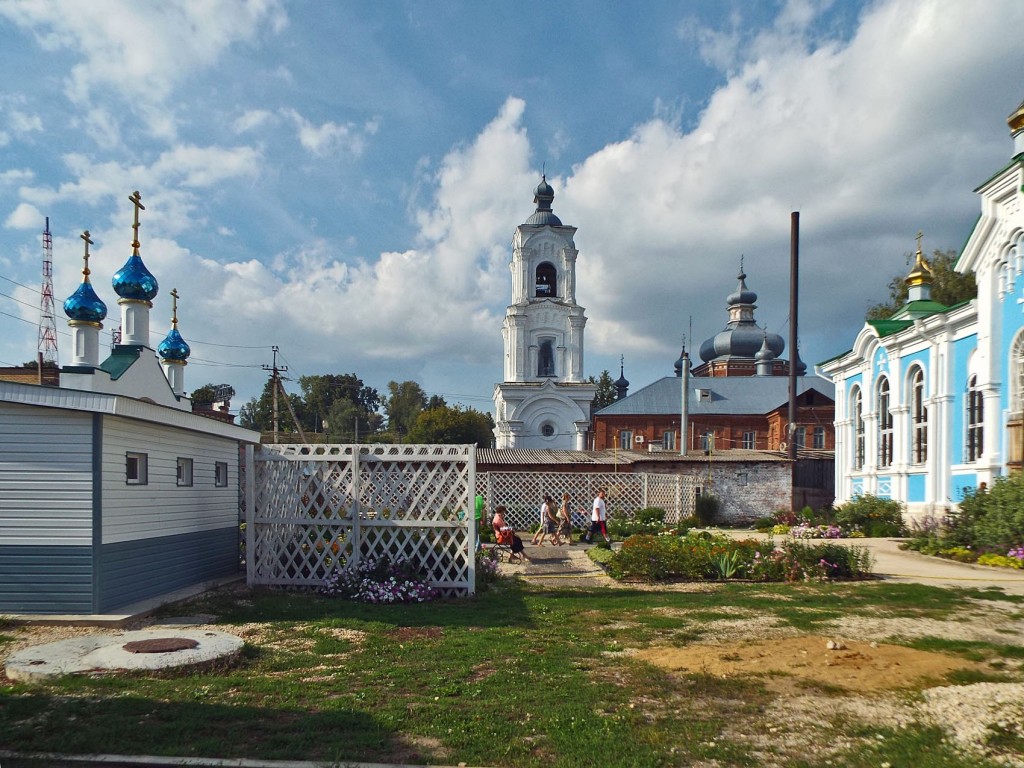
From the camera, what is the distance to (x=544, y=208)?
49.5 m

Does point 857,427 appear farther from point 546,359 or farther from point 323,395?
point 323,395

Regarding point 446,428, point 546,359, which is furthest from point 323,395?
point 546,359

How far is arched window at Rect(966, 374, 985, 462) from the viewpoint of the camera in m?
18.4

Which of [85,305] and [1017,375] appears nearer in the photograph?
[85,305]

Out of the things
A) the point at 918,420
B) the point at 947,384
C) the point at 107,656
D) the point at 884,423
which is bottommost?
the point at 107,656

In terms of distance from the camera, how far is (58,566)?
8594mm

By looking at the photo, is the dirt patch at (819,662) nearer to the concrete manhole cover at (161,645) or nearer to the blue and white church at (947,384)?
the concrete manhole cover at (161,645)

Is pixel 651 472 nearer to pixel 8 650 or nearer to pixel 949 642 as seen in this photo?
pixel 949 642

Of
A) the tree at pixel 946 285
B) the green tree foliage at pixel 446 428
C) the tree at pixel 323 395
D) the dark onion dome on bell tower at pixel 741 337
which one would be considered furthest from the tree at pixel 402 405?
the tree at pixel 946 285

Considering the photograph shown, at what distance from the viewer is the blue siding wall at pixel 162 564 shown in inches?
349

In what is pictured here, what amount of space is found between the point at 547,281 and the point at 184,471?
128 ft

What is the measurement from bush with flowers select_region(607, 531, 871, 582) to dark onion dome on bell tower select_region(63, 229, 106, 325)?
9.82 m

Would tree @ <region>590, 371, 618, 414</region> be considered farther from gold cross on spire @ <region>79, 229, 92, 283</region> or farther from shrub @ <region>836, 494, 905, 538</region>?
gold cross on spire @ <region>79, 229, 92, 283</region>

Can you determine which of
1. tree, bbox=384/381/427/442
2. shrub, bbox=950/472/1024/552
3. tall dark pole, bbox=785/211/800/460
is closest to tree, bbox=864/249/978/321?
tall dark pole, bbox=785/211/800/460
